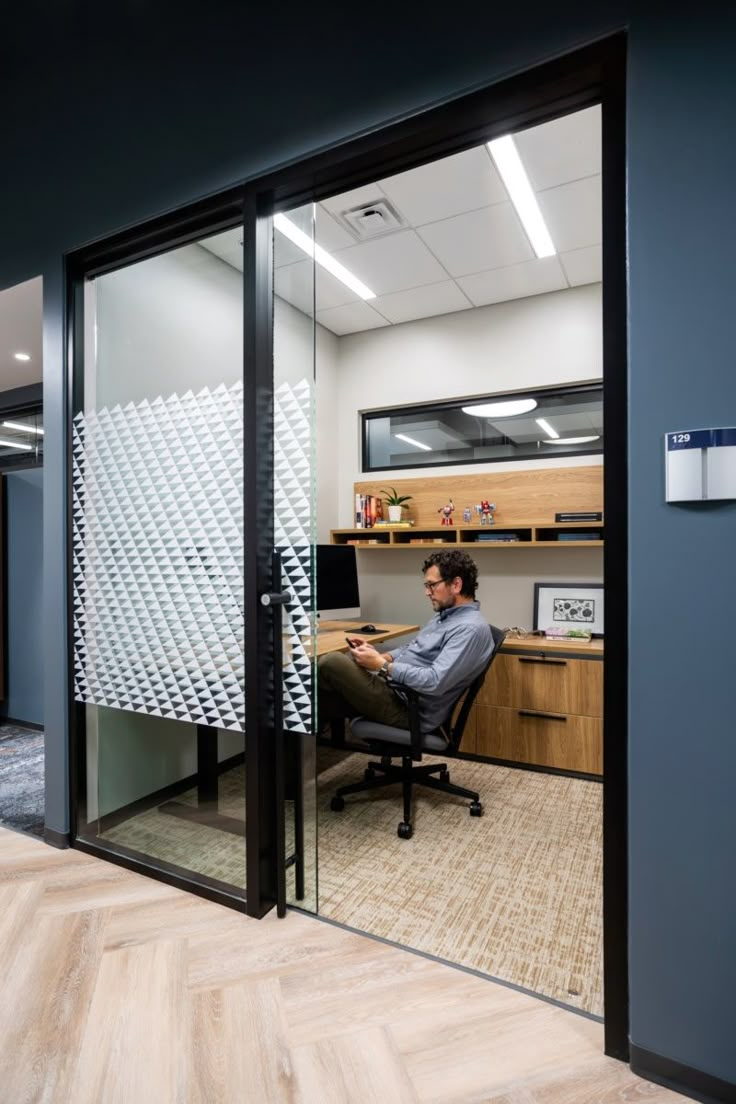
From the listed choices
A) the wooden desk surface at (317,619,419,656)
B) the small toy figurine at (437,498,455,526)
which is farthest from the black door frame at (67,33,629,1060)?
the small toy figurine at (437,498,455,526)

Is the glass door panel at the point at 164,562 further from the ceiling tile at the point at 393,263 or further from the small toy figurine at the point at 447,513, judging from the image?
the small toy figurine at the point at 447,513

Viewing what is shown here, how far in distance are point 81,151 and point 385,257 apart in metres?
1.44

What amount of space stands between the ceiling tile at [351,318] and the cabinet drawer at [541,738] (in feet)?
8.28

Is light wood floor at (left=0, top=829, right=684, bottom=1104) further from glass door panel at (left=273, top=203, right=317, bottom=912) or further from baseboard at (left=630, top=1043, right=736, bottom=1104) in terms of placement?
glass door panel at (left=273, top=203, right=317, bottom=912)

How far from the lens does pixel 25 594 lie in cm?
369

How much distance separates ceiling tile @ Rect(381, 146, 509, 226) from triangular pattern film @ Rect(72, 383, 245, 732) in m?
1.31

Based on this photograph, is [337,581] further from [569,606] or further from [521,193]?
[521,193]

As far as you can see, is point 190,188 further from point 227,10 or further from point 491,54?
point 491,54

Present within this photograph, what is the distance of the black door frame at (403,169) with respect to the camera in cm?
124

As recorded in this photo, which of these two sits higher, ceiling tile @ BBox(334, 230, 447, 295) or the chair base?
ceiling tile @ BBox(334, 230, 447, 295)

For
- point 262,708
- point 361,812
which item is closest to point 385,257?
point 262,708

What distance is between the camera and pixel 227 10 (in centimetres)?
176

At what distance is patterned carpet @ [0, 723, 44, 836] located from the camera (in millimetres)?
2377

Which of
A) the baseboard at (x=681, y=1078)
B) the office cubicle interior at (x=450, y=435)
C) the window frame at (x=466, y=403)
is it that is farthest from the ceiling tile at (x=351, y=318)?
the baseboard at (x=681, y=1078)
